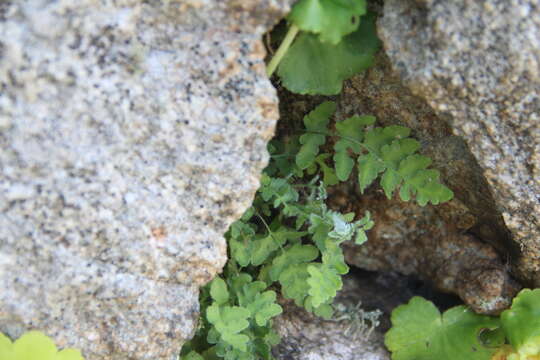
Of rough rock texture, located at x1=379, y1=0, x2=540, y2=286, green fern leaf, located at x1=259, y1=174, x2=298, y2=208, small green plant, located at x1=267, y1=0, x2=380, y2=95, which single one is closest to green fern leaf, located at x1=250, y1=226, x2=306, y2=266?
green fern leaf, located at x1=259, y1=174, x2=298, y2=208

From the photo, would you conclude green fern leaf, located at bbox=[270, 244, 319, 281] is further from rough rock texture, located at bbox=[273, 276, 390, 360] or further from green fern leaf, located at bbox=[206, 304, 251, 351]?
rough rock texture, located at bbox=[273, 276, 390, 360]

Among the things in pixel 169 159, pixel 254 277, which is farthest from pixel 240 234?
pixel 169 159

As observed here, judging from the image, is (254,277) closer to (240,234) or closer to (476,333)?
(240,234)

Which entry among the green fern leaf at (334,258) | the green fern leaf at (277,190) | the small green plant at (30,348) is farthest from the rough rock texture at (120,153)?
the green fern leaf at (334,258)

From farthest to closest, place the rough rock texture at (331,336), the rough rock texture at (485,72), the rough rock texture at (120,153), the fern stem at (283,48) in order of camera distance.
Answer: the rough rock texture at (331,336), the fern stem at (283,48), the rough rock texture at (485,72), the rough rock texture at (120,153)

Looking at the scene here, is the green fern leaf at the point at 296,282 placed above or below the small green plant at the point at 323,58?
below

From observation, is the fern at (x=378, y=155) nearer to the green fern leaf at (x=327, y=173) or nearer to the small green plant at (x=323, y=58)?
the green fern leaf at (x=327, y=173)
